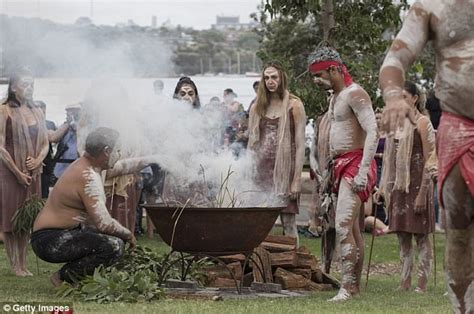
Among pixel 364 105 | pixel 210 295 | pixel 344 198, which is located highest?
pixel 364 105

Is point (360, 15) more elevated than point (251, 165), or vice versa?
point (360, 15)

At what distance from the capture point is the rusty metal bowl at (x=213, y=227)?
30.1 feet

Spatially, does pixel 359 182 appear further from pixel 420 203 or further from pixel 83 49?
pixel 83 49

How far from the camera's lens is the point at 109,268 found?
9.55 metres

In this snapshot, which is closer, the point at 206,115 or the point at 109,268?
the point at 109,268

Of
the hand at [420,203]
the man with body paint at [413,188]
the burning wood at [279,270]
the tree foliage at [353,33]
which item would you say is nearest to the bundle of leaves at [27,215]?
the burning wood at [279,270]

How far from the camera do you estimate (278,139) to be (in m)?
11.6

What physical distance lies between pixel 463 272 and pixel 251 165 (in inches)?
202

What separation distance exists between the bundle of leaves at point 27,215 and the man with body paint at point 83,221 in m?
1.87

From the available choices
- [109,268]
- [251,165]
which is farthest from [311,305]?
[251,165]

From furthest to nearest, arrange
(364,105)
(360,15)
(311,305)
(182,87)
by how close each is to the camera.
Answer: (360,15) → (182,87) → (364,105) → (311,305)

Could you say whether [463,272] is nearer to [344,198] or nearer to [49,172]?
[344,198]

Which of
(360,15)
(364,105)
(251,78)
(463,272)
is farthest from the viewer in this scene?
(251,78)

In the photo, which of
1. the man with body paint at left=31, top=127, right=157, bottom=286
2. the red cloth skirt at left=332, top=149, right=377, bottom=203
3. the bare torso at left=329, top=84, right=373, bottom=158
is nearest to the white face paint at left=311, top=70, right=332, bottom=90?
the bare torso at left=329, top=84, right=373, bottom=158
